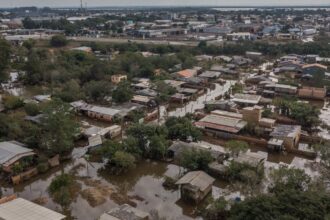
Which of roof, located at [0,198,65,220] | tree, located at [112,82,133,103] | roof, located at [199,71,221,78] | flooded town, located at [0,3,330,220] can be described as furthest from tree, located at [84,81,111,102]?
roof, located at [0,198,65,220]

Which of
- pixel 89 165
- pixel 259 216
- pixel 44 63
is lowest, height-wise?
pixel 89 165

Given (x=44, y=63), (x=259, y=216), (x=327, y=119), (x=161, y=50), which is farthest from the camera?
(x=161, y=50)

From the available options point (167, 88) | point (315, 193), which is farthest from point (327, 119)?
point (315, 193)

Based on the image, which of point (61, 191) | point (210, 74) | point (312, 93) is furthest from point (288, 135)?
point (210, 74)

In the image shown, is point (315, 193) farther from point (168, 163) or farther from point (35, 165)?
point (35, 165)

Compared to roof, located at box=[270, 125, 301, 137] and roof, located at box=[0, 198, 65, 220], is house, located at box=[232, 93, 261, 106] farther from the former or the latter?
roof, located at box=[0, 198, 65, 220]

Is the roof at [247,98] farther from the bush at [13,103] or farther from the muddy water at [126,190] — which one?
the bush at [13,103]

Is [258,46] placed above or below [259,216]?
above

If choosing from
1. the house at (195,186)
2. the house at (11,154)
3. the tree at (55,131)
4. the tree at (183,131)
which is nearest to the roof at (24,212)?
the house at (11,154)
